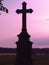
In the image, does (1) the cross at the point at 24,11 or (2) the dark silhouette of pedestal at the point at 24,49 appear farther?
(1) the cross at the point at 24,11

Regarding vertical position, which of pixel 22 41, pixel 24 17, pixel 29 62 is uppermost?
pixel 24 17

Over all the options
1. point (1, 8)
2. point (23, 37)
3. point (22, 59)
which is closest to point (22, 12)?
point (23, 37)

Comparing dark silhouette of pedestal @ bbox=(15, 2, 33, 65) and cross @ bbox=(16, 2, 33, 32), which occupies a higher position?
cross @ bbox=(16, 2, 33, 32)

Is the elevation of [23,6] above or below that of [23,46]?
above

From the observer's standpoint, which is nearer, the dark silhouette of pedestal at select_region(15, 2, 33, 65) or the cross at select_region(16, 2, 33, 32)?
the dark silhouette of pedestal at select_region(15, 2, 33, 65)

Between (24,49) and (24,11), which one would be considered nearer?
(24,49)

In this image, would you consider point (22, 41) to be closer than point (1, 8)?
No

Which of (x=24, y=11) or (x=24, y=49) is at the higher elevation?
(x=24, y=11)

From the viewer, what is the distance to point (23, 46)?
26750 millimetres

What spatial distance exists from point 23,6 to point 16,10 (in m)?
0.70

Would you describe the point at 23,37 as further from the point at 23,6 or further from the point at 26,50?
the point at 23,6

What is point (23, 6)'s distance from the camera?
2788 cm

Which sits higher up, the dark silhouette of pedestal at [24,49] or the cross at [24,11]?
the cross at [24,11]

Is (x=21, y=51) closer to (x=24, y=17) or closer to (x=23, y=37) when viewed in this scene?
(x=23, y=37)
